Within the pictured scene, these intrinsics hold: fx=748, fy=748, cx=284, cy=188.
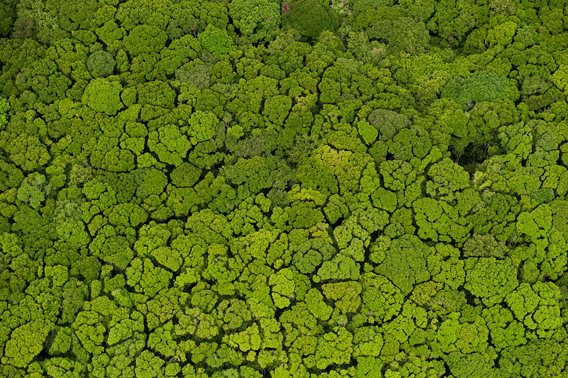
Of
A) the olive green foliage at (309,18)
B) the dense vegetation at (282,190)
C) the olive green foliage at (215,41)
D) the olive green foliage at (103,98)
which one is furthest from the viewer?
the olive green foliage at (309,18)

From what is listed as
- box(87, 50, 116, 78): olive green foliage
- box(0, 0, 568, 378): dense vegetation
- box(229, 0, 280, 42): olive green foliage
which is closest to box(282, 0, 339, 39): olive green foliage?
box(0, 0, 568, 378): dense vegetation

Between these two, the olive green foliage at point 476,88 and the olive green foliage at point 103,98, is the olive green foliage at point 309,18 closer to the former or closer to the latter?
the olive green foliage at point 476,88

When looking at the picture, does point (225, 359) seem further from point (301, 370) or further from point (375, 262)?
point (375, 262)

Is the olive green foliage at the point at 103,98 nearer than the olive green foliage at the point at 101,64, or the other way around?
the olive green foliage at the point at 103,98

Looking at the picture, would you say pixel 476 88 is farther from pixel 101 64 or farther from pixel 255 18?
pixel 101 64

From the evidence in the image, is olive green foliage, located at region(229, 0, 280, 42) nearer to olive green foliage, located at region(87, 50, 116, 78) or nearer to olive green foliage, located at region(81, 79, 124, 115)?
olive green foliage, located at region(87, 50, 116, 78)

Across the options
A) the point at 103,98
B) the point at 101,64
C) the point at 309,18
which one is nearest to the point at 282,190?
the point at 103,98

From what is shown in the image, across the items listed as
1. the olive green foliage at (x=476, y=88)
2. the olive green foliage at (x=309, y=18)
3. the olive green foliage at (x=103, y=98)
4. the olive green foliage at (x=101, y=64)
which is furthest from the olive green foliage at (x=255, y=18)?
the olive green foliage at (x=476, y=88)

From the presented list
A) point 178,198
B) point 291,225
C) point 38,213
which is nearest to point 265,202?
point 291,225
